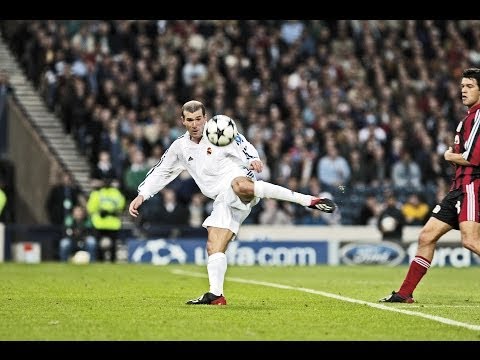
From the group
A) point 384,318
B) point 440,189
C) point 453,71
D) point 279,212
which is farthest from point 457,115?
point 384,318

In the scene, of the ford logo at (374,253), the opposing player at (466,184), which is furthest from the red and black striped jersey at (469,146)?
the ford logo at (374,253)

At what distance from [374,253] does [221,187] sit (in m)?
13.7

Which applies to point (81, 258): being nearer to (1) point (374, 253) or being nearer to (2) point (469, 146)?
(1) point (374, 253)

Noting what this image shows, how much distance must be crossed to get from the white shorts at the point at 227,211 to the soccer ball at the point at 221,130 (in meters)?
0.52

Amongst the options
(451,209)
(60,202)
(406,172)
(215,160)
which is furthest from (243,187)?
(406,172)

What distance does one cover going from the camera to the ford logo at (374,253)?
25.9 m

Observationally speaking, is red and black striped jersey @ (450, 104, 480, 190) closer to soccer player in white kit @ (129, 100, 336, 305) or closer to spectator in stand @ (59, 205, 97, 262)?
soccer player in white kit @ (129, 100, 336, 305)

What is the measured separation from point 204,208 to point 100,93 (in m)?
4.28

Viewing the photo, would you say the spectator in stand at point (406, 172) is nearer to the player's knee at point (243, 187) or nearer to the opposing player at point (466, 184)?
the opposing player at point (466, 184)

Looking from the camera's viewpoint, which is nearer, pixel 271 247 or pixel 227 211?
pixel 227 211

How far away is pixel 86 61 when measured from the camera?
29141mm

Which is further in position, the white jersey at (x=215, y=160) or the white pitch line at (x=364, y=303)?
the white jersey at (x=215, y=160)

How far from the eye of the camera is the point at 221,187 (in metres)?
12.6
